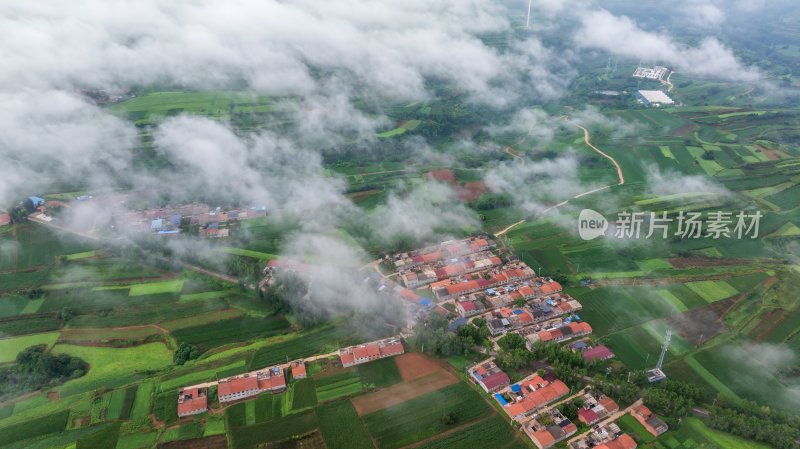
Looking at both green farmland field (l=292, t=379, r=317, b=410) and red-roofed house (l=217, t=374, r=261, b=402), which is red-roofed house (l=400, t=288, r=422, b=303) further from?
red-roofed house (l=217, t=374, r=261, b=402)

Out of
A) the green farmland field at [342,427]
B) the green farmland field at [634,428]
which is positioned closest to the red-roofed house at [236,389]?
the green farmland field at [342,427]

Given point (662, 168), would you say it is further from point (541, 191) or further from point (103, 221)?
point (103, 221)

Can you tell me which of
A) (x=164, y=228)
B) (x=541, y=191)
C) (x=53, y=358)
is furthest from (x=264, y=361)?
(x=541, y=191)

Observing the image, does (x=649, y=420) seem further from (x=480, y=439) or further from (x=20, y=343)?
(x=20, y=343)

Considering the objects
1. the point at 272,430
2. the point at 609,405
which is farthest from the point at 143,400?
the point at 609,405

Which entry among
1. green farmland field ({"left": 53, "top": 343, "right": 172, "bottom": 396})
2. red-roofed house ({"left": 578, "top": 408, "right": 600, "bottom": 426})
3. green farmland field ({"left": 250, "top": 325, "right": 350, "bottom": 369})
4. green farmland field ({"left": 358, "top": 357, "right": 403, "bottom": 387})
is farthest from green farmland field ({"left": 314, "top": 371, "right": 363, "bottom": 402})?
red-roofed house ({"left": 578, "top": 408, "right": 600, "bottom": 426})

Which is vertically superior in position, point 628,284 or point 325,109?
point 325,109
